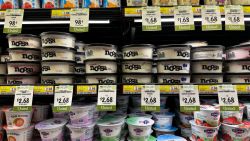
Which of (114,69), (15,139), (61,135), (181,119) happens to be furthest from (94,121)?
(181,119)

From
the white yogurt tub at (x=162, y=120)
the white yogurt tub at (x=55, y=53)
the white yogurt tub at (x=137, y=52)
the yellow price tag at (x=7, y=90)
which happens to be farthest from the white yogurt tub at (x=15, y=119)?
the white yogurt tub at (x=162, y=120)

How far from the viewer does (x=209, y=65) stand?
97 cm

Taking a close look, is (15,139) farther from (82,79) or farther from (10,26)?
(10,26)

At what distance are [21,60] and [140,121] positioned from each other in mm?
782

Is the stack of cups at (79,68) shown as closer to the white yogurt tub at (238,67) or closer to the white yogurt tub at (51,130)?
the white yogurt tub at (51,130)

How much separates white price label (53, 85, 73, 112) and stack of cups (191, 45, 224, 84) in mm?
704

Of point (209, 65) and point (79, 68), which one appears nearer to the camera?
point (209, 65)

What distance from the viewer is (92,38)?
1.52 metres

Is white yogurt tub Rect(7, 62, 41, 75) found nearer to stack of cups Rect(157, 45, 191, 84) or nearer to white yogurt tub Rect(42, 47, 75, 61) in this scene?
white yogurt tub Rect(42, 47, 75, 61)

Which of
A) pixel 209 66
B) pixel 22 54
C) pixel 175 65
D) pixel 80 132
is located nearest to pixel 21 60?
pixel 22 54

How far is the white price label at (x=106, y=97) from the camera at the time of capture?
910 mm

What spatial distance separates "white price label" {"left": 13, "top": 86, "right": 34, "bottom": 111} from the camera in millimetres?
940

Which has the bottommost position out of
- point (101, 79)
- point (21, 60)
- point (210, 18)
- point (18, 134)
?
point (18, 134)

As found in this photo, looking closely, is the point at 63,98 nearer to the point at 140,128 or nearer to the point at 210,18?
the point at 140,128
